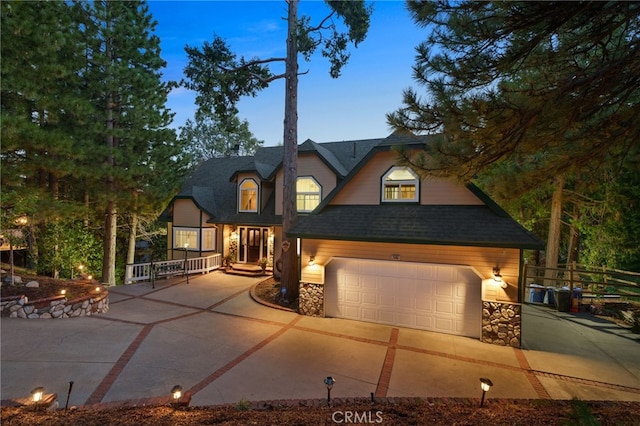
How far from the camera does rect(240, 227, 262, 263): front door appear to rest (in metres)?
16.0

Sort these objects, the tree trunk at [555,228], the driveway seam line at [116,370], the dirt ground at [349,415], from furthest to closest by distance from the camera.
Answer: the tree trunk at [555,228] → the driveway seam line at [116,370] → the dirt ground at [349,415]

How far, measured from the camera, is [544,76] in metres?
4.30

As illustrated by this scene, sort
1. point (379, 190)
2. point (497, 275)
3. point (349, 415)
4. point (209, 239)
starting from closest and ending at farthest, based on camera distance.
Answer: point (349, 415), point (497, 275), point (379, 190), point (209, 239)

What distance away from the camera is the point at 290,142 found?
1095 centimetres

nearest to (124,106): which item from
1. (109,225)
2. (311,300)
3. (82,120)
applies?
(82,120)

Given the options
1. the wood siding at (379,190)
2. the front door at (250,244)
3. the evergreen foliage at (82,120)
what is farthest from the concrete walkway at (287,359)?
the front door at (250,244)

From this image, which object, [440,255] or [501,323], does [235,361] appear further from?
[501,323]

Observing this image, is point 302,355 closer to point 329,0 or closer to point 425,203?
point 425,203

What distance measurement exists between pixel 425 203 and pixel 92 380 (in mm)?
8964

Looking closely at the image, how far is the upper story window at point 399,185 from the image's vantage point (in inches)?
358

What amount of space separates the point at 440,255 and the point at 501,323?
2.22m

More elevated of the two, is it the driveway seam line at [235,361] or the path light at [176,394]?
the path light at [176,394]

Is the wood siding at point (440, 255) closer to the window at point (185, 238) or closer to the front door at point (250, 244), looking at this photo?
the front door at point (250, 244)

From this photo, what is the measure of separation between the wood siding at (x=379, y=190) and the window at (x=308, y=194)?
176 inches
